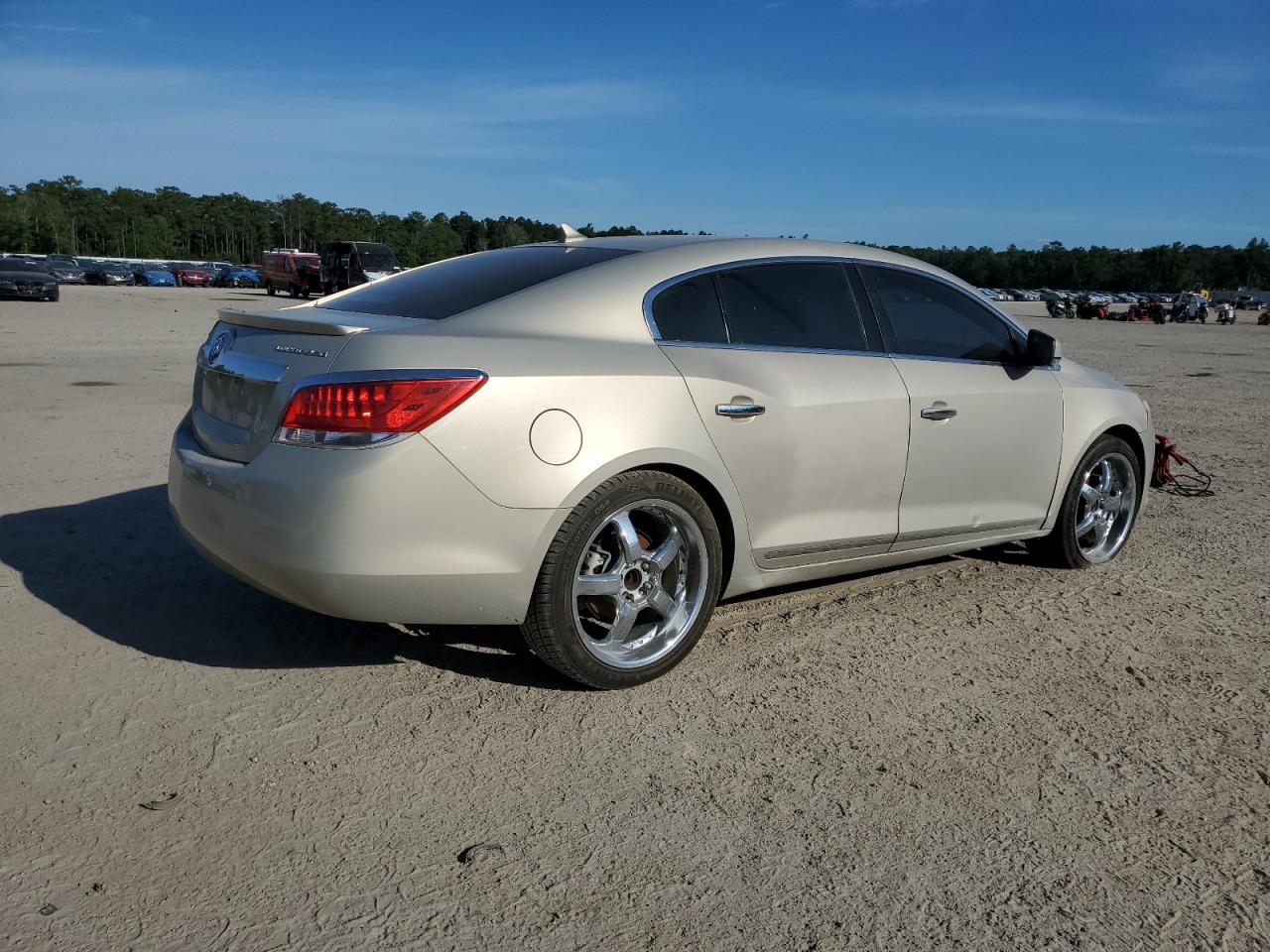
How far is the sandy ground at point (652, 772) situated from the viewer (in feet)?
8.20

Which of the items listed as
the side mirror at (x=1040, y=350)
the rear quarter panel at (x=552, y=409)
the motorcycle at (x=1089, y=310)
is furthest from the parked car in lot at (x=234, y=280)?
the rear quarter panel at (x=552, y=409)

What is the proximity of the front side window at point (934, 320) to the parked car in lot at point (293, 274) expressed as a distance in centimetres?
3971

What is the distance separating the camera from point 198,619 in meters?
4.39

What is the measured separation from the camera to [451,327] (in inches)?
143

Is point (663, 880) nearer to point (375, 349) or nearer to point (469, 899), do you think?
point (469, 899)

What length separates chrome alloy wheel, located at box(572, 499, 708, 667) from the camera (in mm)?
3770

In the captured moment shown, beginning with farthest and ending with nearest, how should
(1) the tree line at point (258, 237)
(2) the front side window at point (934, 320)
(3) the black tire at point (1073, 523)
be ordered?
(1) the tree line at point (258, 237) → (3) the black tire at point (1073, 523) → (2) the front side window at point (934, 320)

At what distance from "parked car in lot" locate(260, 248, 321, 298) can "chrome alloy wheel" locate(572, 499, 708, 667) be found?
40461mm

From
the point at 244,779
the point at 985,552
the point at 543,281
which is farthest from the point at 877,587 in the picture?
the point at 244,779

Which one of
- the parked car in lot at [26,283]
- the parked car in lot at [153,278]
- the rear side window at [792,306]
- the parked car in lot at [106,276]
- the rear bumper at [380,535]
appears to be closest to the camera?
the rear bumper at [380,535]

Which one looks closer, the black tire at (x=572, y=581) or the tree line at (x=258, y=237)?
the black tire at (x=572, y=581)

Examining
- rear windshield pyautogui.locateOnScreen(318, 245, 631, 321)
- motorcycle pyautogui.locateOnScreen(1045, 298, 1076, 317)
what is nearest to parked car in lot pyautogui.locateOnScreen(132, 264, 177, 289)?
motorcycle pyautogui.locateOnScreen(1045, 298, 1076, 317)

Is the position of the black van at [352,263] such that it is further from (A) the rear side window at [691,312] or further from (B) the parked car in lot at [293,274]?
(A) the rear side window at [691,312]

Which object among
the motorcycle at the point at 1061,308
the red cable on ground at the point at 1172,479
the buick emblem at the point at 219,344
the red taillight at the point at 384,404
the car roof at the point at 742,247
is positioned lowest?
the red cable on ground at the point at 1172,479
